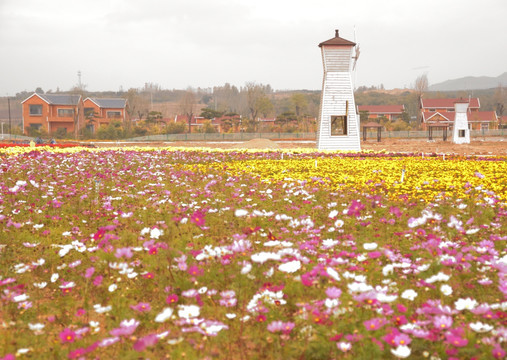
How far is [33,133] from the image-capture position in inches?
2788

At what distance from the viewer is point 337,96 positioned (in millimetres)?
28766

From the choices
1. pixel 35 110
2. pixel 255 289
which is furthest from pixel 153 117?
pixel 255 289

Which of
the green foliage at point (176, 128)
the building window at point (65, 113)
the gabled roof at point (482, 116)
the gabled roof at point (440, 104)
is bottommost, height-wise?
the green foliage at point (176, 128)

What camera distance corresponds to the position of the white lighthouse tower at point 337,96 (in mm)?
28750

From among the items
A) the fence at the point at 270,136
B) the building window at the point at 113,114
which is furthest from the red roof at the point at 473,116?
the building window at the point at 113,114

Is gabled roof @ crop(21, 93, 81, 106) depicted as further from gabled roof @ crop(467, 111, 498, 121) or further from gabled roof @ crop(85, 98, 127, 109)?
gabled roof @ crop(467, 111, 498, 121)

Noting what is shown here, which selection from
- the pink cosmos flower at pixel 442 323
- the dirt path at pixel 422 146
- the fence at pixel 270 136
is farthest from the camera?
the fence at pixel 270 136

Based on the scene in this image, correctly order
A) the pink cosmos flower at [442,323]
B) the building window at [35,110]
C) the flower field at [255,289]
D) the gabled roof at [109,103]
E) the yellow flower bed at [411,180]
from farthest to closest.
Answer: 1. the gabled roof at [109,103]
2. the building window at [35,110]
3. the yellow flower bed at [411,180]
4. the flower field at [255,289]
5. the pink cosmos flower at [442,323]

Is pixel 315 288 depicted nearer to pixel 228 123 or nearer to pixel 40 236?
pixel 40 236

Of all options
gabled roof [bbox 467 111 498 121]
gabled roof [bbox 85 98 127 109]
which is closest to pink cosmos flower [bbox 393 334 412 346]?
gabled roof [bbox 85 98 127 109]

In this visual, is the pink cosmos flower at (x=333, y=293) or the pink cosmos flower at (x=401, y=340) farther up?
the pink cosmos flower at (x=333, y=293)

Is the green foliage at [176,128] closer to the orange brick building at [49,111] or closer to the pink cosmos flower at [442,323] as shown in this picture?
the orange brick building at [49,111]

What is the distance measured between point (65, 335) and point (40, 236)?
173 inches

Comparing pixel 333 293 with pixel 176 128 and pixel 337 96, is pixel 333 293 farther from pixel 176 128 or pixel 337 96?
pixel 176 128
